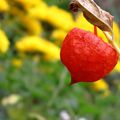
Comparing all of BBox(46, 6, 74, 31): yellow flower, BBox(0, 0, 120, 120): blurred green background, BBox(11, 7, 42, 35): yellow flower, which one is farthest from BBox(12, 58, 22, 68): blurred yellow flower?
BBox(46, 6, 74, 31): yellow flower

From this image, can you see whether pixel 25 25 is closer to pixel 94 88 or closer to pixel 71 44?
pixel 94 88

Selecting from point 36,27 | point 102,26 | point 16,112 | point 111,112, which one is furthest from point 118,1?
point 102,26

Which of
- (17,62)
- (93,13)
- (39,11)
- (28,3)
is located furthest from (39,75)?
(93,13)

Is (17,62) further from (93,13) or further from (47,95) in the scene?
(93,13)

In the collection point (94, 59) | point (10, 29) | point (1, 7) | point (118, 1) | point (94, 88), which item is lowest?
point (118, 1)

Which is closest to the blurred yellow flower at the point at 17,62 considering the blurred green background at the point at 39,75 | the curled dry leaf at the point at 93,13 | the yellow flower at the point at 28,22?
the blurred green background at the point at 39,75

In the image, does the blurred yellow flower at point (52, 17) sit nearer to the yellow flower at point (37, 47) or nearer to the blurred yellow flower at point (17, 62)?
the yellow flower at point (37, 47)
